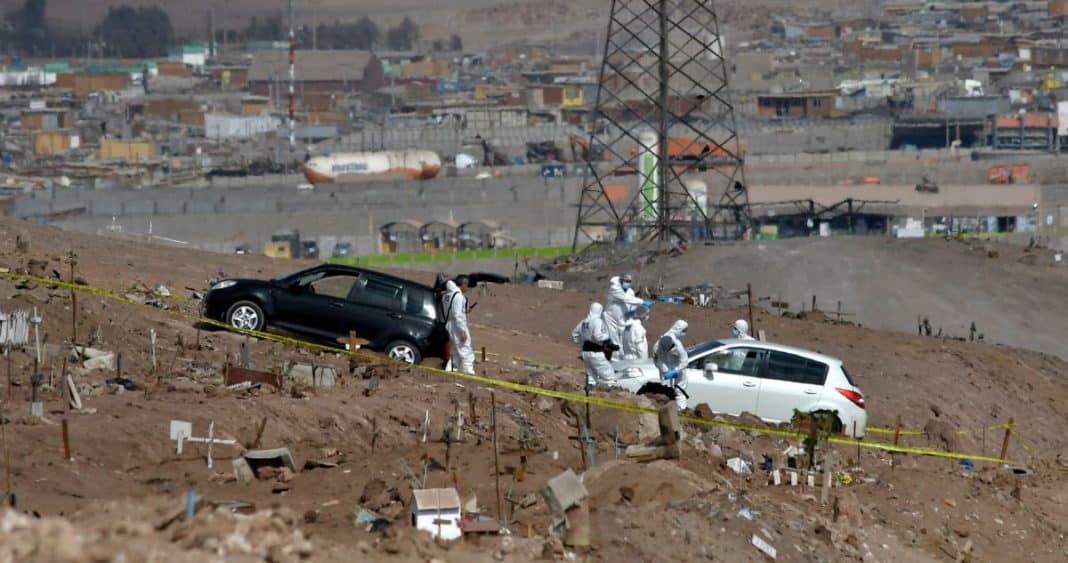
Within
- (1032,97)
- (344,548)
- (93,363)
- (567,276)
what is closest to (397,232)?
(567,276)

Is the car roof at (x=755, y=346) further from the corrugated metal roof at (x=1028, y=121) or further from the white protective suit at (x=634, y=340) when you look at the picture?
the corrugated metal roof at (x=1028, y=121)

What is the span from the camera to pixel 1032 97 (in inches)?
5261

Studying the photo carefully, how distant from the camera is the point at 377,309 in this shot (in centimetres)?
1977

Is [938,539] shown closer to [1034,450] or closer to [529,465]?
[529,465]

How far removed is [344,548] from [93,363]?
22.4 feet

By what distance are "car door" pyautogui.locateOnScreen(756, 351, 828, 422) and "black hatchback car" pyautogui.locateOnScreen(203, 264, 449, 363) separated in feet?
10.3

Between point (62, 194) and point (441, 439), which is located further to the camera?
point (62, 194)

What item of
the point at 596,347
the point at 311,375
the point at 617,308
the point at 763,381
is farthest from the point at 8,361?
the point at 763,381

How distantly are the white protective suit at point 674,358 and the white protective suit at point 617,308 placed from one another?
2.88ft

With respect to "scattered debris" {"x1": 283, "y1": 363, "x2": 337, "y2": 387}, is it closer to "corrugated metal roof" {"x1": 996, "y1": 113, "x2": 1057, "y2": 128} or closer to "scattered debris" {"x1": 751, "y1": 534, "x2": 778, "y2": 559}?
"scattered debris" {"x1": 751, "y1": 534, "x2": 778, "y2": 559}

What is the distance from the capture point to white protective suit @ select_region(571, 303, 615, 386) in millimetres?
18625

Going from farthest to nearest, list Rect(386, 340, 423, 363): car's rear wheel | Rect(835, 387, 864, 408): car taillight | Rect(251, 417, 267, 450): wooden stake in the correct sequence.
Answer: Rect(386, 340, 423, 363): car's rear wheel < Rect(835, 387, 864, 408): car taillight < Rect(251, 417, 267, 450): wooden stake

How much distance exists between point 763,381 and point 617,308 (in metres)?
→ 1.55

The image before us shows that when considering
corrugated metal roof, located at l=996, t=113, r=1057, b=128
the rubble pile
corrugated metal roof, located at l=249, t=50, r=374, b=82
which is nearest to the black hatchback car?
the rubble pile
